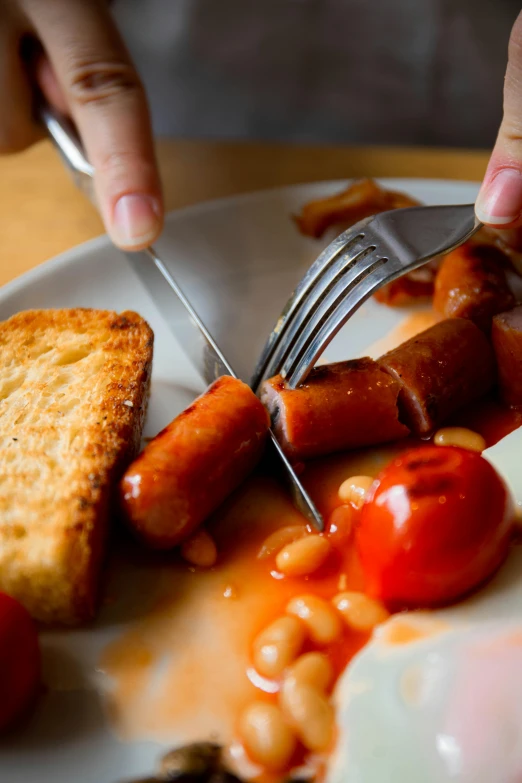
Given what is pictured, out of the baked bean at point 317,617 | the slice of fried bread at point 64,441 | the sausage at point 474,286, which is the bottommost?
the baked bean at point 317,617

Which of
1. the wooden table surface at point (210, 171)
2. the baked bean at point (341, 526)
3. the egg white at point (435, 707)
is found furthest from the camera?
the wooden table surface at point (210, 171)

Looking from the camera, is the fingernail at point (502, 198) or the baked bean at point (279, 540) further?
the fingernail at point (502, 198)

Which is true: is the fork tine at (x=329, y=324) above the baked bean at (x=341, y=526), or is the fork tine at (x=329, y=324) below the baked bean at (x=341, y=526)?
above

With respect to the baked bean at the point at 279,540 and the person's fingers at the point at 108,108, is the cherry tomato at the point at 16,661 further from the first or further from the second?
the person's fingers at the point at 108,108

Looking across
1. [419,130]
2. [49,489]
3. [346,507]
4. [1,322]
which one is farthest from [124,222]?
[419,130]

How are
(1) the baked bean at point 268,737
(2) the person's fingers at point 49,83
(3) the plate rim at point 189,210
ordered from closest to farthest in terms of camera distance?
1. (1) the baked bean at point 268,737
2. (3) the plate rim at point 189,210
3. (2) the person's fingers at point 49,83

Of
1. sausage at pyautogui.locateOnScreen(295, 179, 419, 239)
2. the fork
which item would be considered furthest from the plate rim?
the fork

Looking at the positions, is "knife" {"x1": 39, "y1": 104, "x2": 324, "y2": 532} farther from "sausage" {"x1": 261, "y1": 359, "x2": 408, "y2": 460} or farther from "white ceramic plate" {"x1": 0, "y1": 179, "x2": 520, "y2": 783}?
"sausage" {"x1": 261, "y1": 359, "x2": 408, "y2": 460}

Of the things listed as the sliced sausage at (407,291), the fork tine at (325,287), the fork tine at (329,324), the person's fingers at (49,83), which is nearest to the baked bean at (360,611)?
the fork tine at (329,324)
